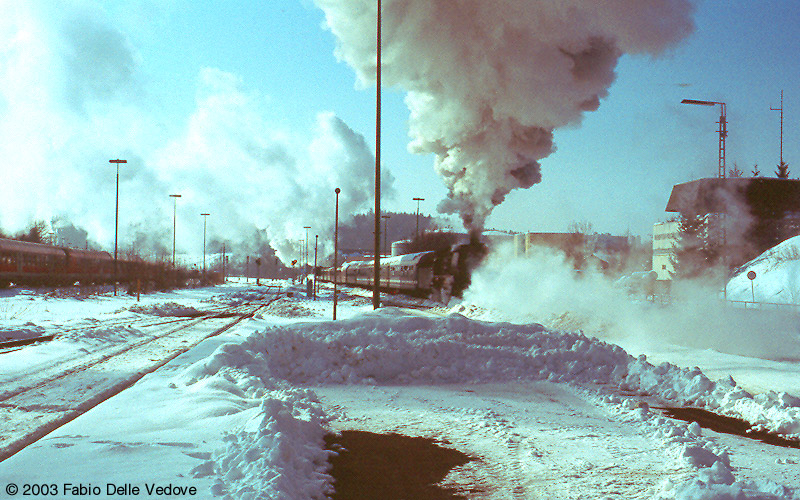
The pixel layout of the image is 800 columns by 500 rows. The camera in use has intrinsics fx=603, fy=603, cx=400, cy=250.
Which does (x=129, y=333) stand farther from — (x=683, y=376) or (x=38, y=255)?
(x=38, y=255)

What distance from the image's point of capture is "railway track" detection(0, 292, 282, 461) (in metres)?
7.00

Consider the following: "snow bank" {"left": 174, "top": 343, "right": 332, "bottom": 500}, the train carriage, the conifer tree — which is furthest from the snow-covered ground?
the conifer tree

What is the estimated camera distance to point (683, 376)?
32.5 ft

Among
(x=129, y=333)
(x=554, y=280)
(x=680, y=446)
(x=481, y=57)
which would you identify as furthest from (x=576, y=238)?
(x=680, y=446)

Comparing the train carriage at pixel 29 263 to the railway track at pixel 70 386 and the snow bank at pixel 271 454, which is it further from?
the snow bank at pixel 271 454

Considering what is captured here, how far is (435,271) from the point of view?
3469cm

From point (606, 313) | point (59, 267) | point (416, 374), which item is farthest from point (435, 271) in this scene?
point (59, 267)

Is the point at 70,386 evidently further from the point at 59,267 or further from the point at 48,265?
the point at 59,267

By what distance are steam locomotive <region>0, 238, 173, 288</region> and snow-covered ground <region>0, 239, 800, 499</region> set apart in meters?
27.6

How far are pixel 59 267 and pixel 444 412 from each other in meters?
47.3

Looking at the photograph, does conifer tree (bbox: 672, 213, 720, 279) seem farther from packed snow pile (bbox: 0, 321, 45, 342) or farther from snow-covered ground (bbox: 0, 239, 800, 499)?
packed snow pile (bbox: 0, 321, 45, 342)

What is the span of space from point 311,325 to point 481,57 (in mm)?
12522

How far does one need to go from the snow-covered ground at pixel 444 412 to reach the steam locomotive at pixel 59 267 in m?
27.6

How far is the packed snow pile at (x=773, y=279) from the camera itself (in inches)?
1211
